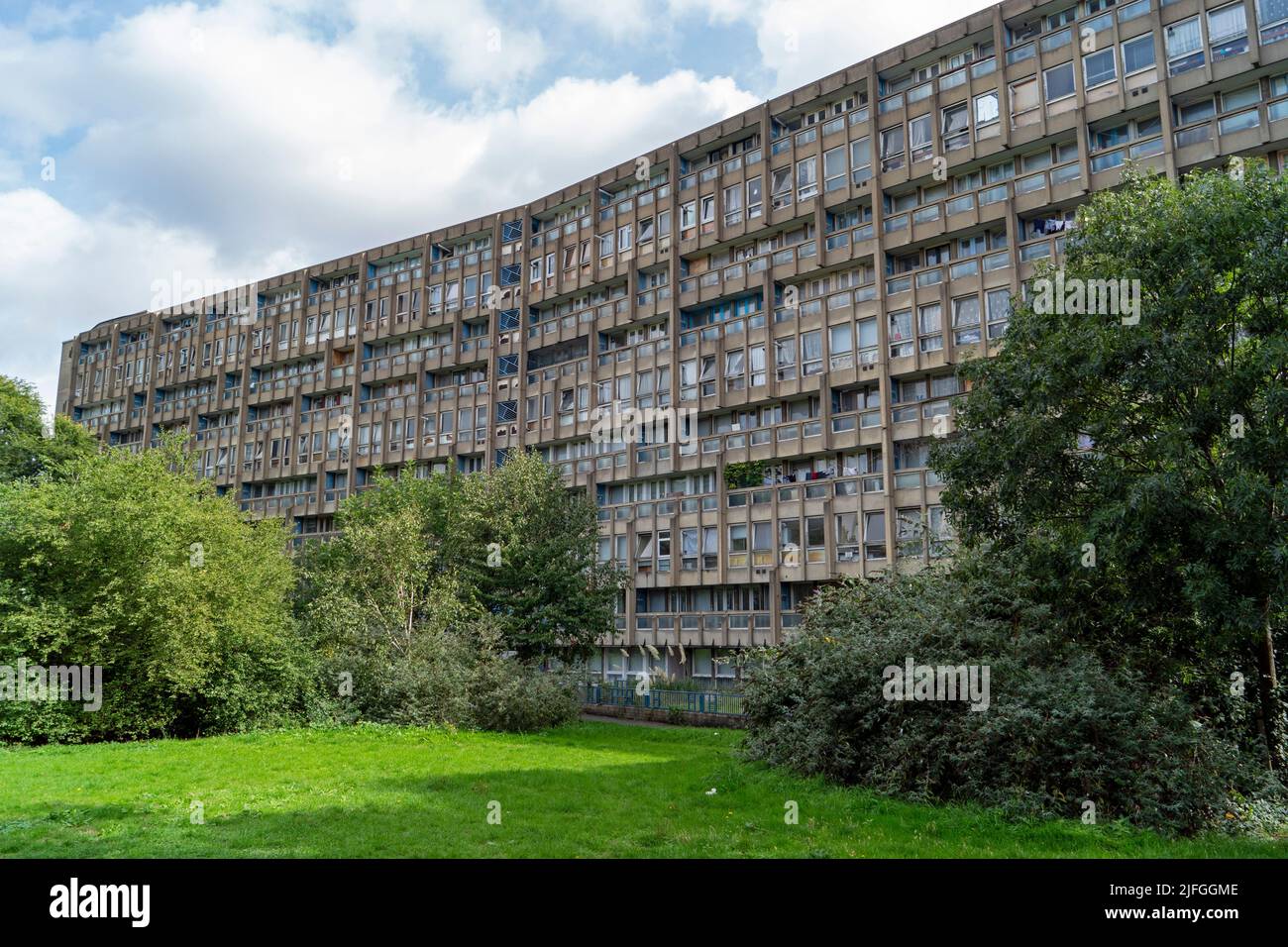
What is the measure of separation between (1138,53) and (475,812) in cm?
3773

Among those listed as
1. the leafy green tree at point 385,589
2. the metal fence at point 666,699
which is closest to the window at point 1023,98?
the metal fence at point 666,699

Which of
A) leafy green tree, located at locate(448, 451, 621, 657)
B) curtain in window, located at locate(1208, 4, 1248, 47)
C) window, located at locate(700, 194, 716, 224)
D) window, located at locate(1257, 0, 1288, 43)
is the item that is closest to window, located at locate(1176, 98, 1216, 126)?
curtain in window, located at locate(1208, 4, 1248, 47)

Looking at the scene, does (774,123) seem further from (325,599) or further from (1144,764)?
(1144,764)

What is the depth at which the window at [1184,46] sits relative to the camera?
3566 cm

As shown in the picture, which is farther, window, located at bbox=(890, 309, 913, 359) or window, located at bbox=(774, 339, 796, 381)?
window, located at bbox=(774, 339, 796, 381)

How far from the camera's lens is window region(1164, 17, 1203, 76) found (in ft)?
117

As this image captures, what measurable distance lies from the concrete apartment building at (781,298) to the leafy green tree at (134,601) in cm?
2042

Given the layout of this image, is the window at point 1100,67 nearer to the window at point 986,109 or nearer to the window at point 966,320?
the window at point 986,109

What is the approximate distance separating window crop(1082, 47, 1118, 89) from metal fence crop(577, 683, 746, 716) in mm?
27532

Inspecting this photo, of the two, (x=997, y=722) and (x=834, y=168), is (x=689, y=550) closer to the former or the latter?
(x=834, y=168)

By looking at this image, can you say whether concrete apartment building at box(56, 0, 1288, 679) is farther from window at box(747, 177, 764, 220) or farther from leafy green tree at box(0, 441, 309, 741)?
leafy green tree at box(0, 441, 309, 741)

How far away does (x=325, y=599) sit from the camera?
3219 cm

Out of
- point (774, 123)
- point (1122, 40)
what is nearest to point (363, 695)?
point (774, 123)
